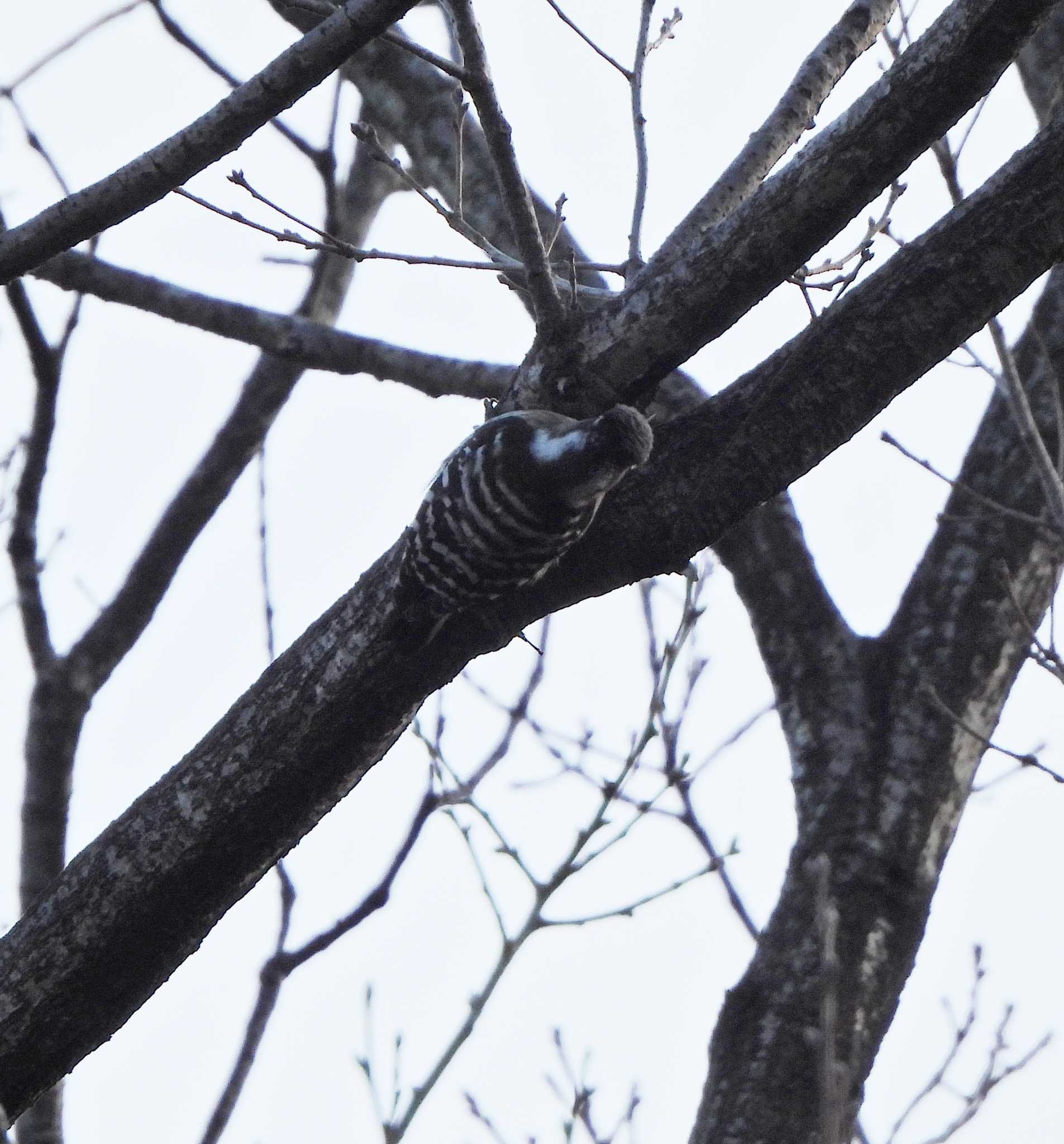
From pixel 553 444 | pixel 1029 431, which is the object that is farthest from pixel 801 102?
pixel 553 444

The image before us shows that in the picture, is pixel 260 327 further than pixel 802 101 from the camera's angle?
Yes

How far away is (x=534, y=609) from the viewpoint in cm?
338

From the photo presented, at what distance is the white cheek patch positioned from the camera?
3.20 meters

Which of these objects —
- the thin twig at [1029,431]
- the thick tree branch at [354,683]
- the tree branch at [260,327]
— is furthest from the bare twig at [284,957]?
the thin twig at [1029,431]

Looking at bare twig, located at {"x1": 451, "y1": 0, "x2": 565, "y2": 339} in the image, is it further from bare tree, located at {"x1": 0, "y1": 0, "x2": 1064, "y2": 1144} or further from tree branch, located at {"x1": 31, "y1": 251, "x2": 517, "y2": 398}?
tree branch, located at {"x1": 31, "y1": 251, "x2": 517, "y2": 398}

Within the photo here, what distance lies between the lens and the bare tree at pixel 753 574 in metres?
2.90

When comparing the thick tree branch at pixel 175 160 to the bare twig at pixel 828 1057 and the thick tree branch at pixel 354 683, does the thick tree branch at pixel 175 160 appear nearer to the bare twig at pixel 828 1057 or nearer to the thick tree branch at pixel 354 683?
the thick tree branch at pixel 354 683

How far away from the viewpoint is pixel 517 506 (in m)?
3.42

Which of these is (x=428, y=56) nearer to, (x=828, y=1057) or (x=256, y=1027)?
(x=828, y=1057)

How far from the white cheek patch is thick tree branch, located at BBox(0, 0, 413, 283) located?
102 cm

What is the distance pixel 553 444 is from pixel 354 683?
→ 29.3 inches

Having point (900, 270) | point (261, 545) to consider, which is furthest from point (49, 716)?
point (900, 270)

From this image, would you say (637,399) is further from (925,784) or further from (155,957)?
(155,957)

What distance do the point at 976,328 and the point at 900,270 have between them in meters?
0.21
